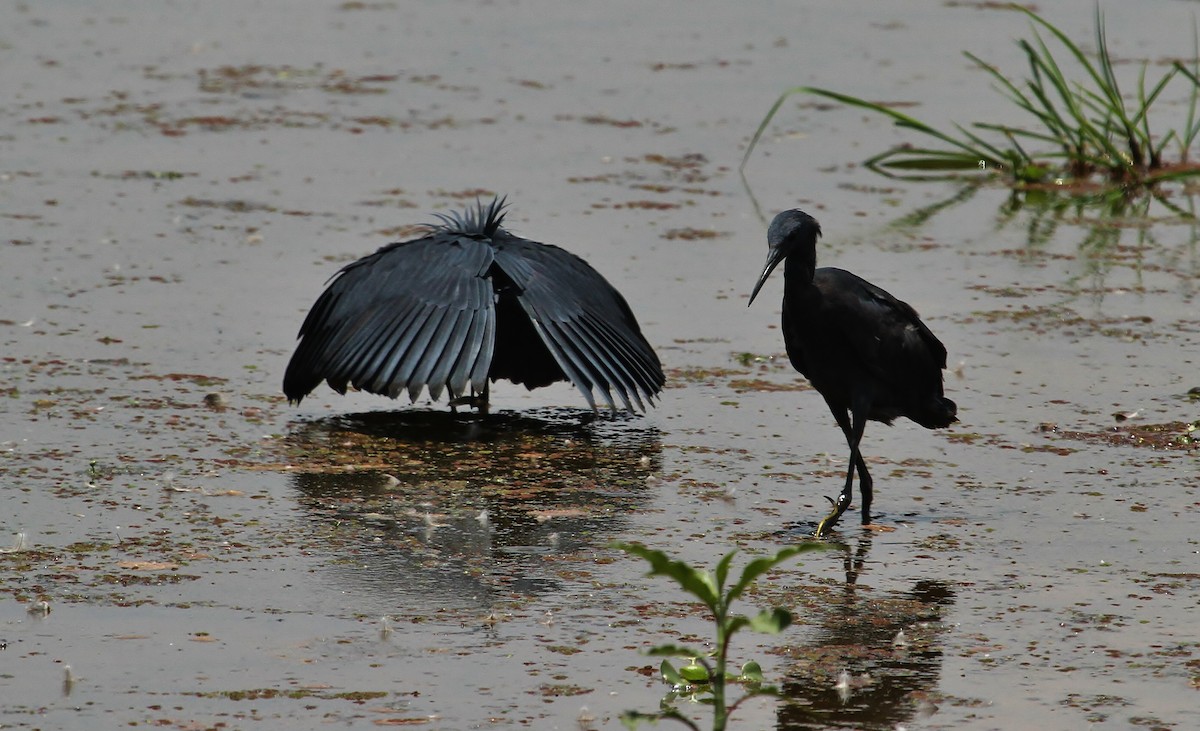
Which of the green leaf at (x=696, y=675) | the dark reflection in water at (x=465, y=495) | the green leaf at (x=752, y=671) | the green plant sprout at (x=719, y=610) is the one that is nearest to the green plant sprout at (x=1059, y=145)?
the dark reflection in water at (x=465, y=495)

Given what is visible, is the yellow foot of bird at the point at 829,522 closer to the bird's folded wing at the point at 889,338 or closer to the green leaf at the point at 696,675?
the bird's folded wing at the point at 889,338

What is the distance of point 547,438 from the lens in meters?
6.29

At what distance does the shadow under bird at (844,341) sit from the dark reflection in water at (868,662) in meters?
0.55

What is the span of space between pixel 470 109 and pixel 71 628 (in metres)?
7.07

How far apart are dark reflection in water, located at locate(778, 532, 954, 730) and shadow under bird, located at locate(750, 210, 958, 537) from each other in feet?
1.82

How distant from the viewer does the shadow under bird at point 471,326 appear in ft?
20.1

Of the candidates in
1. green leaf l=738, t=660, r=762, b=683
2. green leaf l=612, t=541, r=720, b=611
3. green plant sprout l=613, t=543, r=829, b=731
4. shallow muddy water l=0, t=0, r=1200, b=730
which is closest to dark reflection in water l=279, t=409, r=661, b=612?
shallow muddy water l=0, t=0, r=1200, b=730

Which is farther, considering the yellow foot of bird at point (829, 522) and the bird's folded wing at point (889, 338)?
the bird's folded wing at point (889, 338)

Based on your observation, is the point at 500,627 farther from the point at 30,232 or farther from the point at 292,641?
the point at 30,232

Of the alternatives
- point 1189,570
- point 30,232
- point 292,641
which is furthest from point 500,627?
point 30,232

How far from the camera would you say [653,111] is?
11.2 m

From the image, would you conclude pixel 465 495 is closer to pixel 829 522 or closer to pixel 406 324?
pixel 406 324

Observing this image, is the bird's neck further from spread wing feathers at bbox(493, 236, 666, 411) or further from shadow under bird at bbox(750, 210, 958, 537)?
spread wing feathers at bbox(493, 236, 666, 411)

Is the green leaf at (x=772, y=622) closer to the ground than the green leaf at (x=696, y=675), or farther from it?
farther from it
